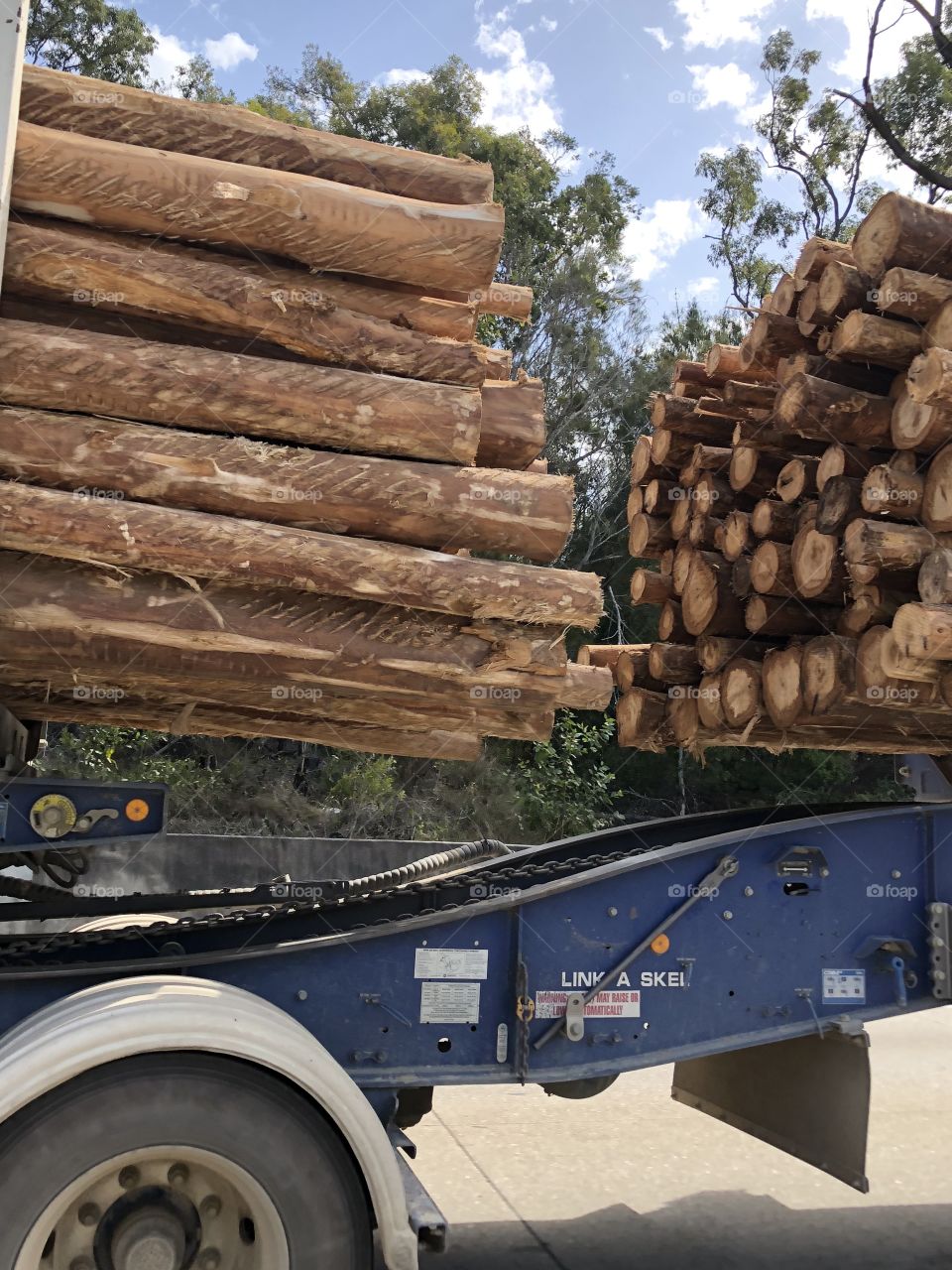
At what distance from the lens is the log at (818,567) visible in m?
5.13

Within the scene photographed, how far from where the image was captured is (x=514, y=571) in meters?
4.17

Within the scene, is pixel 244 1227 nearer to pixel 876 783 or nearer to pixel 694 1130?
pixel 694 1130

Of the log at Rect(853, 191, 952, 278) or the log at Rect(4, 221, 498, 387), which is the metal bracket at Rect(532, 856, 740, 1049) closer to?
the log at Rect(4, 221, 498, 387)

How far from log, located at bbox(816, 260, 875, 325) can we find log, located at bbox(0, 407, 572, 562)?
2.02m

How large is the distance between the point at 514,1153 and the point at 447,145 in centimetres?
2160

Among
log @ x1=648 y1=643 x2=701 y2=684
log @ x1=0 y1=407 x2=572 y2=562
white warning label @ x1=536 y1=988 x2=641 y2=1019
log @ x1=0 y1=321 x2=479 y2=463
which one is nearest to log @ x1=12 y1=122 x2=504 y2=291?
log @ x1=0 y1=321 x2=479 y2=463

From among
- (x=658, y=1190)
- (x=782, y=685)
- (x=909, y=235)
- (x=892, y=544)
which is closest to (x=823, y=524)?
(x=892, y=544)

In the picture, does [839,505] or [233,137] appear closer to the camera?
[233,137]

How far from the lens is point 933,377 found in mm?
4668

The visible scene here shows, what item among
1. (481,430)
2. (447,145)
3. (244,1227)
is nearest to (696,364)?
(481,430)

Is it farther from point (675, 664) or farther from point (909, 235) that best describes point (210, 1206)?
point (909, 235)

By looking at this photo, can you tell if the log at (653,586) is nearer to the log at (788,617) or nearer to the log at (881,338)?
the log at (788,617)

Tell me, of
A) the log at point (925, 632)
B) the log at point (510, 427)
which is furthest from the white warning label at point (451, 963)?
the log at point (925, 632)

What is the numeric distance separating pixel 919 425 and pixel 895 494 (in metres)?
0.31
